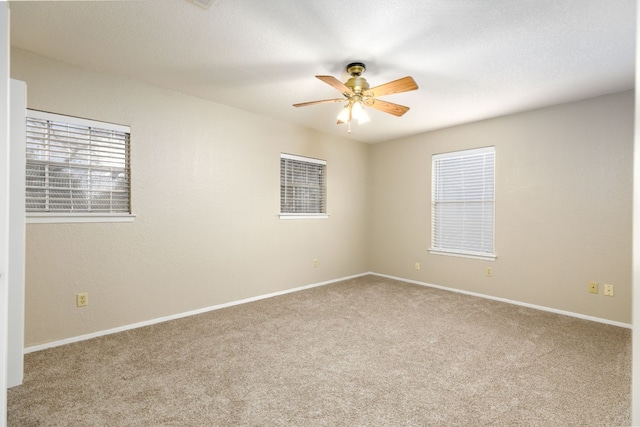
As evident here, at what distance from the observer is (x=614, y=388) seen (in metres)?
2.00

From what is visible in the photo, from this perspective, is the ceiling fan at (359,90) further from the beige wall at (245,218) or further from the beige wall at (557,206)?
the beige wall at (557,206)

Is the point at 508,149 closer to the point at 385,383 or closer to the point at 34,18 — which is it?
the point at 385,383

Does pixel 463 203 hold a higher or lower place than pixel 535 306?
higher

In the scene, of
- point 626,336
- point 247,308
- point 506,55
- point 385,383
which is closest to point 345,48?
point 506,55

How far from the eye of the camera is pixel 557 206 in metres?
3.57

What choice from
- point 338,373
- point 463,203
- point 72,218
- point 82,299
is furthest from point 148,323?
point 463,203

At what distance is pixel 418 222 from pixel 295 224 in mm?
1961

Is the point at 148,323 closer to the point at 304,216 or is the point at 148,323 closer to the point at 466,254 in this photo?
the point at 304,216

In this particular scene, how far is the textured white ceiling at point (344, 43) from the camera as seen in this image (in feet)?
6.44

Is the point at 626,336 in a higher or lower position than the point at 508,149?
lower

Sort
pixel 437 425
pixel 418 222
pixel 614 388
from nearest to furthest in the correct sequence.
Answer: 1. pixel 437 425
2. pixel 614 388
3. pixel 418 222

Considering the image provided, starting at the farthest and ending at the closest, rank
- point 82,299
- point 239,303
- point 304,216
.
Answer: point 304,216
point 239,303
point 82,299

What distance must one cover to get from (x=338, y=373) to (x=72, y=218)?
2.61 m

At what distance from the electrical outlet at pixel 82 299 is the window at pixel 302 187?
2.31 metres
